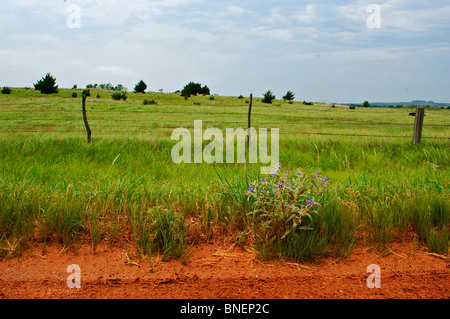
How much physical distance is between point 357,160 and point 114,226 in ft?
20.2

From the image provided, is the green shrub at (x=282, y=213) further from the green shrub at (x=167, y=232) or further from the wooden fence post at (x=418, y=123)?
the wooden fence post at (x=418, y=123)

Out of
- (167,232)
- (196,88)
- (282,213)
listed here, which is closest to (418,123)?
(282,213)

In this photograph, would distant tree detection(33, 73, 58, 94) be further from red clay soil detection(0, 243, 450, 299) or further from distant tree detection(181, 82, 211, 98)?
red clay soil detection(0, 243, 450, 299)

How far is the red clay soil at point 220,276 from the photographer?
8.38 ft

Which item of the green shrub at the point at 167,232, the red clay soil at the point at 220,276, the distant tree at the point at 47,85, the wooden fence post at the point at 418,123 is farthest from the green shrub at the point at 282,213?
the distant tree at the point at 47,85

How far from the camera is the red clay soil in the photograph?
2.55m

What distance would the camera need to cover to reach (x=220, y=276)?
282 centimetres

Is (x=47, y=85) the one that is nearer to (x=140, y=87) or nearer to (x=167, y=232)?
(x=140, y=87)

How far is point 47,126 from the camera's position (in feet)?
37.7

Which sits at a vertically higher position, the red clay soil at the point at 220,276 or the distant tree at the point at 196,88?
the distant tree at the point at 196,88

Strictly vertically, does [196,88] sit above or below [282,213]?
above

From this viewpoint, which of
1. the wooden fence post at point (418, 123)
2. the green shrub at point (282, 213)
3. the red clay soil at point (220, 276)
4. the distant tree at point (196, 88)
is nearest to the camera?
the red clay soil at point (220, 276)

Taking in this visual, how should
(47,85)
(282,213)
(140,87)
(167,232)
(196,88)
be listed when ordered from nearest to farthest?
(282,213) → (167,232) → (47,85) → (196,88) → (140,87)

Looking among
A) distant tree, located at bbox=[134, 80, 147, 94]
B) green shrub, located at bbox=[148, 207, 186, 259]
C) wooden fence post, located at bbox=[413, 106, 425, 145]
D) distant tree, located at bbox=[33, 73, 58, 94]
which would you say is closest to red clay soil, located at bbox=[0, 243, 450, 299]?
green shrub, located at bbox=[148, 207, 186, 259]
